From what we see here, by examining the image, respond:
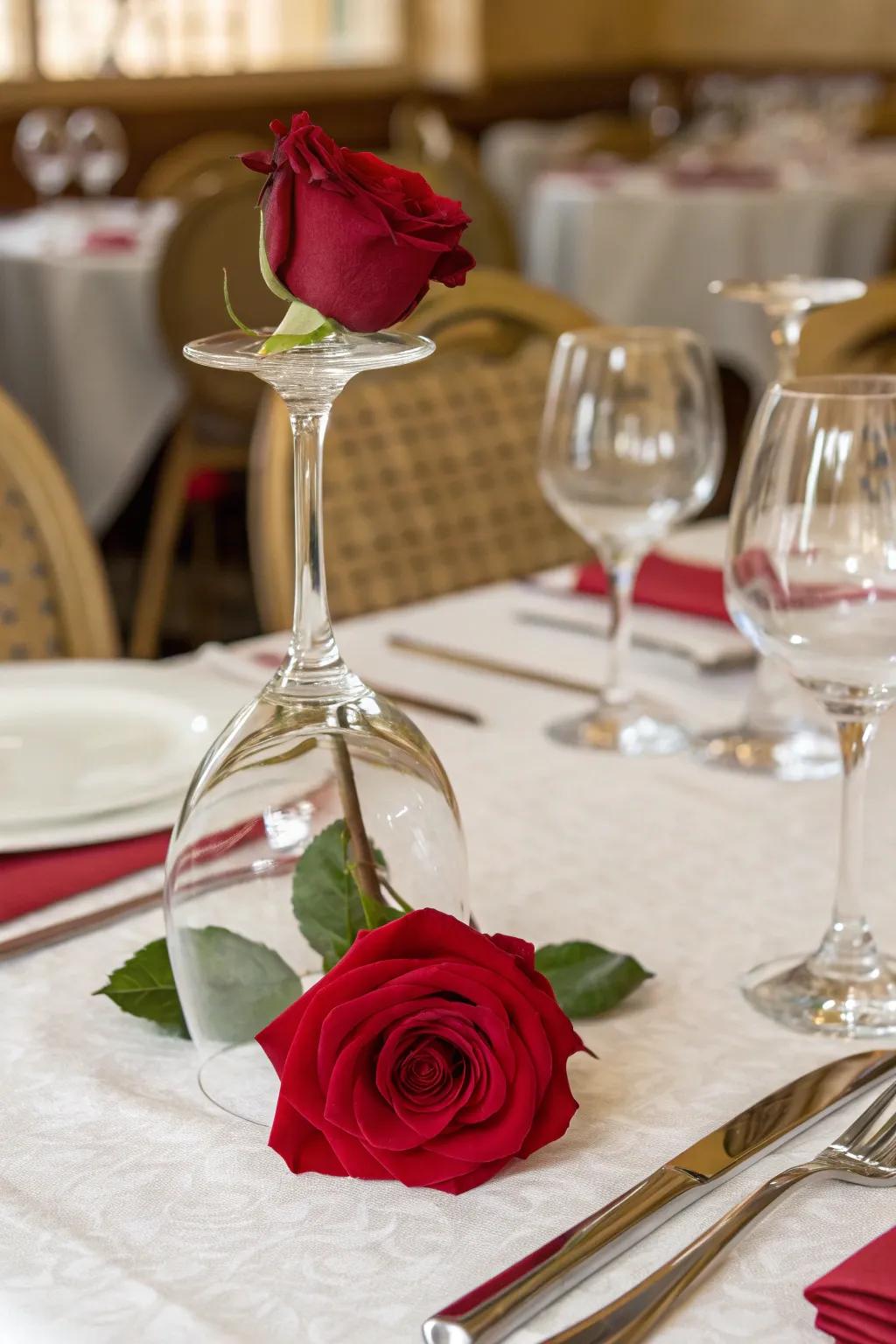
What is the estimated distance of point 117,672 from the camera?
100 centimetres

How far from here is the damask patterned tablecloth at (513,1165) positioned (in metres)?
0.49

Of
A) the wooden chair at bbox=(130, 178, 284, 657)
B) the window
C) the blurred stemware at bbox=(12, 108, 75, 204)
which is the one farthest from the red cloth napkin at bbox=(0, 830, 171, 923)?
the window

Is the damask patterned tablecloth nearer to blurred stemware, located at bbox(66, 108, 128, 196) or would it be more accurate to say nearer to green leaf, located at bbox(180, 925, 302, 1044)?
green leaf, located at bbox(180, 925, 302, 1044)

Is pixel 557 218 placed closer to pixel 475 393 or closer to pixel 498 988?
pixel 475 393

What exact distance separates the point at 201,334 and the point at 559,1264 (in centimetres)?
292

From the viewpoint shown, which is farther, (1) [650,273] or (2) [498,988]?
(1) [650,273]

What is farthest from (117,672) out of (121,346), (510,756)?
(121,346)

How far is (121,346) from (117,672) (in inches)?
102

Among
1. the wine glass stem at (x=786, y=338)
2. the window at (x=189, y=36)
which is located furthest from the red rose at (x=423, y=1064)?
the window at (x=189, y=36)

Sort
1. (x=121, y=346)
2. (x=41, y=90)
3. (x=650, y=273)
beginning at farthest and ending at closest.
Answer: (x=41, y=90)
(x=650, y=273)
(x=121, y=346)

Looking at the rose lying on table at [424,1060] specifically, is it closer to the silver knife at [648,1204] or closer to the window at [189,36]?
the silver knife at [648,1204]

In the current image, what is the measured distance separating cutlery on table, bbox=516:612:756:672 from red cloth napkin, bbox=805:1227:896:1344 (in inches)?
26.1

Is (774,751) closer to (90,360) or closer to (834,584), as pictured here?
(834,584)

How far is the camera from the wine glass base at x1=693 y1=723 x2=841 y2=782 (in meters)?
0.95
